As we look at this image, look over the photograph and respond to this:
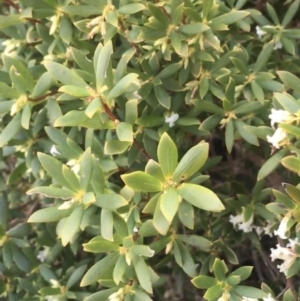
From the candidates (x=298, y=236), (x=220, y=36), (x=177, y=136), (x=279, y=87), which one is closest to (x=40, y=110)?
(x=177, y=136)

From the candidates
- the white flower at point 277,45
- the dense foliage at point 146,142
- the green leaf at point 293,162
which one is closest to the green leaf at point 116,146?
the dense foliage at point 146,142

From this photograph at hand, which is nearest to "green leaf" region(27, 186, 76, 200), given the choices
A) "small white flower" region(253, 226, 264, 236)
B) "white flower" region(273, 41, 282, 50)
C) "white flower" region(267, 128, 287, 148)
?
"white flower" region(267, 128, 287, 148)

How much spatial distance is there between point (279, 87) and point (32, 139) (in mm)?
664

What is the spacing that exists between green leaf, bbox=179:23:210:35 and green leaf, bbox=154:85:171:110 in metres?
0.15

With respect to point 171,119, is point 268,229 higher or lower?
lower

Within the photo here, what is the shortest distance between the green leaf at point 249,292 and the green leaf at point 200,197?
295 mm

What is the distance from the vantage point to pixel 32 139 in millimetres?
→ 1397

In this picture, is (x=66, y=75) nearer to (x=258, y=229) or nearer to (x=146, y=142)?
(x=146, y=142)

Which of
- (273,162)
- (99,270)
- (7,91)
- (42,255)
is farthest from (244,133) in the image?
(42,255)

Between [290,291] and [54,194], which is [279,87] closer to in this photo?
[290,291]

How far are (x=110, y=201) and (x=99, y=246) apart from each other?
0.34 ft

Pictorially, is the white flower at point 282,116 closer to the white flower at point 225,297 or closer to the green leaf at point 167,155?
the green leaf at point 167,155

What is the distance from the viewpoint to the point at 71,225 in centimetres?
102

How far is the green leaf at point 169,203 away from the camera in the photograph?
2.93 feet
